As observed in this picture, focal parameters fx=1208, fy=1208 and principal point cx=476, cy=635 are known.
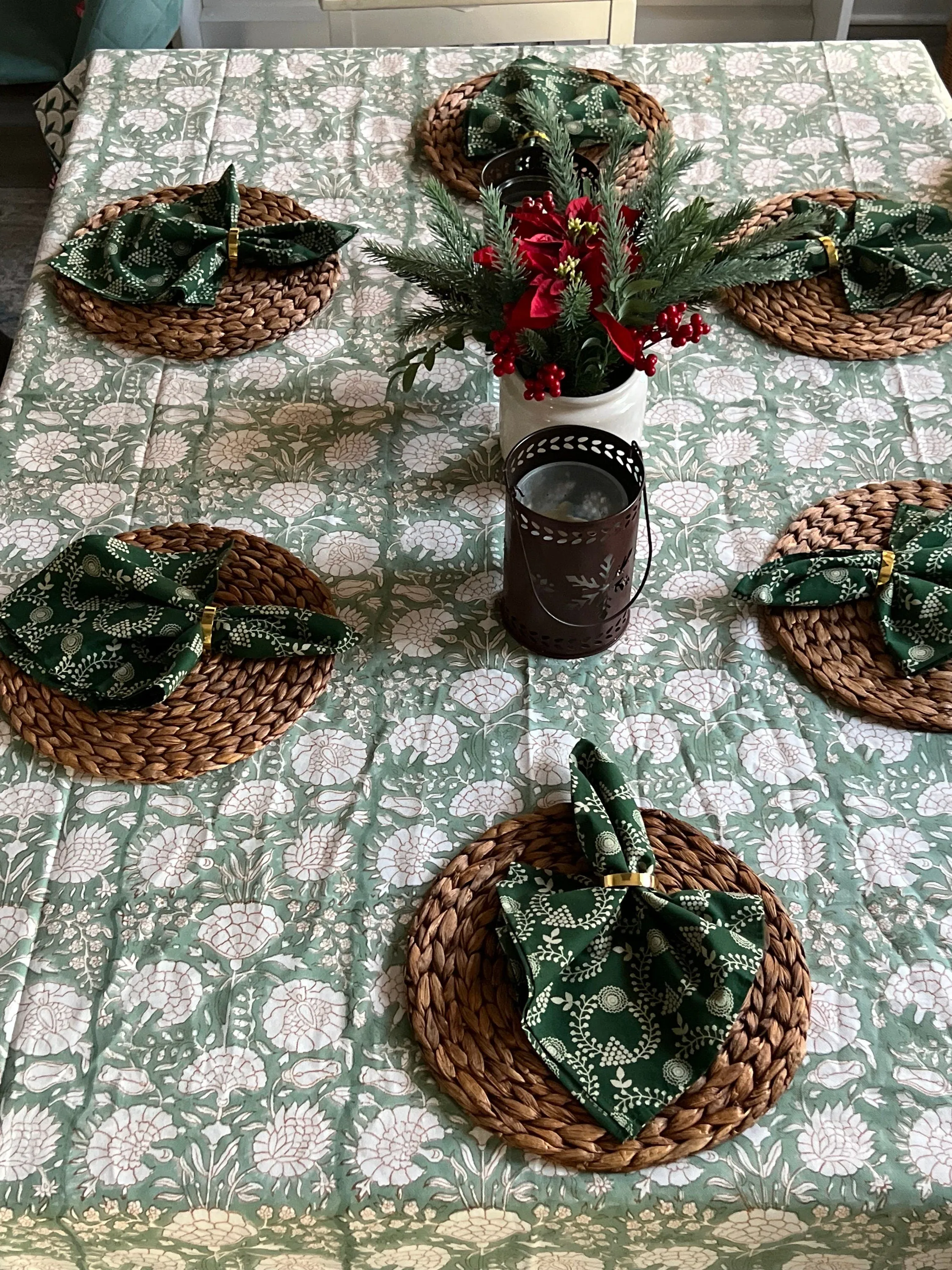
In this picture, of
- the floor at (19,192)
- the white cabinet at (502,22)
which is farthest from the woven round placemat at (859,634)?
the floor at (19,192)

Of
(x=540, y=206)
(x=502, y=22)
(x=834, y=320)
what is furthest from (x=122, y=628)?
(x=502, y=22)

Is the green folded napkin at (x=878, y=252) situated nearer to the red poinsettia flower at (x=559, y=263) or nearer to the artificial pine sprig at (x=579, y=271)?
the artificial pine sprig at (x=579, y=271)

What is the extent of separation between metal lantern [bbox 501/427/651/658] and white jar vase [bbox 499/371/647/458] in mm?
27

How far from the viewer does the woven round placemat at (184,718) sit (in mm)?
915

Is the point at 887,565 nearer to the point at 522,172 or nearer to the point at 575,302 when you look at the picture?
the point at 575,302

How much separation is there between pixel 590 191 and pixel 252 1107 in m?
0.76

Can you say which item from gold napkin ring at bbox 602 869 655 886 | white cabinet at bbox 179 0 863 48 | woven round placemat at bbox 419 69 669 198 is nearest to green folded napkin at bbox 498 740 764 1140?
gold napkin ring at bbox 602 869 655 886

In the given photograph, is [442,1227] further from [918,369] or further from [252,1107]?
[918,369]

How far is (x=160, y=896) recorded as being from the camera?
0.84 m

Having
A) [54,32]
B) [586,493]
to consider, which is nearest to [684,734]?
[586,493]

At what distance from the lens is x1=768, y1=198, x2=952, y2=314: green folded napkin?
119 cm

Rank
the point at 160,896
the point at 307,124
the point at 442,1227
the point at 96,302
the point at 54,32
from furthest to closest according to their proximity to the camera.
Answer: the point at 54,32 → the point at 307,124 → the point at 96,302 → the point at 160,896 → the point at 442,1227

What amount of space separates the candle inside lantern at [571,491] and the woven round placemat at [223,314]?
403 mm

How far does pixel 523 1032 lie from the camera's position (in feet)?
2.49
